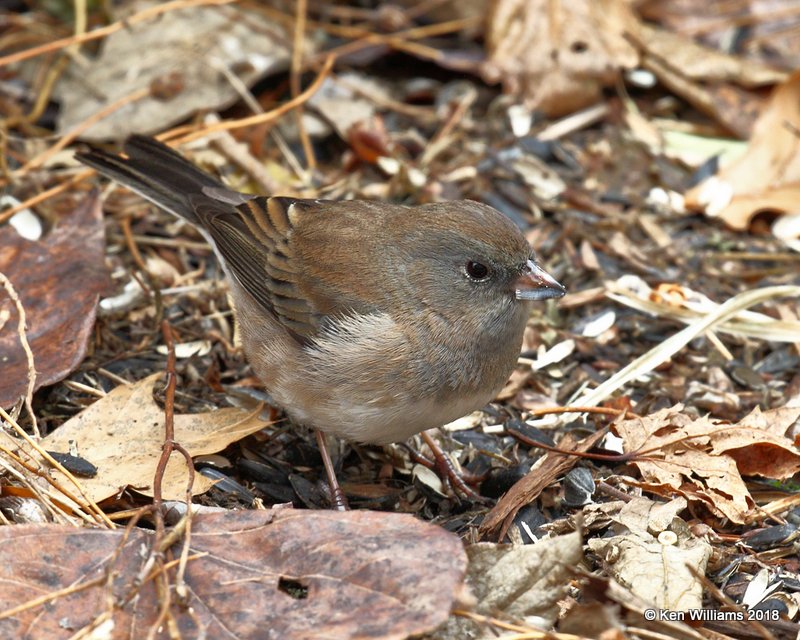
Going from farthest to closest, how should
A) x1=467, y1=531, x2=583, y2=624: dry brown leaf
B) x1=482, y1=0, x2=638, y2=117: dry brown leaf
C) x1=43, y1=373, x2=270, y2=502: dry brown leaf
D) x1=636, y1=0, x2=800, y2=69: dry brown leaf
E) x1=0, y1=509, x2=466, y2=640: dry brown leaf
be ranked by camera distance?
1. x1=636, y1=0, x2=800, y2=69: dry brown leaf
2. x1=482, y1=0, x2=638, y2=117: dry brown leaf
3. x1=43, y1=373, x2=270, y2=502: dry brown leaf
4. x1=467, y1=531, x2=583, y2=624: dry brown leaf
5. x1=0, y1=509, x2=466, y2=640: dry brown leaf

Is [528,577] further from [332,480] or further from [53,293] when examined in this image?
[53,293]

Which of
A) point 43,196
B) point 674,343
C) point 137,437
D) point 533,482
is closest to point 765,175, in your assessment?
point 674,343

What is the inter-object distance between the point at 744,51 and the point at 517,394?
2.67 meters

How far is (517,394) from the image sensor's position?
359cm

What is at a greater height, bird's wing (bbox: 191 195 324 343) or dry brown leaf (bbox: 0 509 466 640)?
bird's wing (bbox: 191 195 324 343)

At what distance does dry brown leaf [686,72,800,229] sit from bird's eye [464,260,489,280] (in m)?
1.75

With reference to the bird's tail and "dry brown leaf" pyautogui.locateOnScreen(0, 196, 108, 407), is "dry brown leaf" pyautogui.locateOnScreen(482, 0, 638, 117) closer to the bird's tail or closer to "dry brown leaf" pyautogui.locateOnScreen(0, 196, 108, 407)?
the bird's tail

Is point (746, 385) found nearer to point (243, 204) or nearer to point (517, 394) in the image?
point (517, 394)

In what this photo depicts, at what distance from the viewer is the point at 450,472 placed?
3229 mm

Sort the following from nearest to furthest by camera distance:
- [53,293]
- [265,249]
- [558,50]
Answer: [265,249]
[53,293]
[558,50]

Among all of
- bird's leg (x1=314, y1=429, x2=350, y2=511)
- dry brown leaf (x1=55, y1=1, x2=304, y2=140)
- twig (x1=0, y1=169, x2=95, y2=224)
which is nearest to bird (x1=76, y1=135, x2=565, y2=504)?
bird's leg (x1=314, y1=429, x2=350, y2=511)

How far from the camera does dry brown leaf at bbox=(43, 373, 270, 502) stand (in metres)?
2.86

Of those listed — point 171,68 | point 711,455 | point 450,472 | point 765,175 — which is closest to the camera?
point 711,455

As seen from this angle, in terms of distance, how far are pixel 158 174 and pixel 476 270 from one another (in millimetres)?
1314
